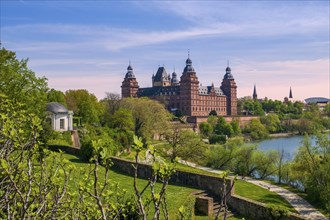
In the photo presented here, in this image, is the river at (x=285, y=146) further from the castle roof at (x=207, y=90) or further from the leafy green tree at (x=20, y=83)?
the castle roof at (x=207, y=90)

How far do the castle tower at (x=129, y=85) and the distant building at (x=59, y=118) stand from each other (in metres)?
84.7

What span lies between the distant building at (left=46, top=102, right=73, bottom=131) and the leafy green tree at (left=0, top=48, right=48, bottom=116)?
1151 cm

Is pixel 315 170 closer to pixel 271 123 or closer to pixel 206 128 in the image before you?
pixel 206 128

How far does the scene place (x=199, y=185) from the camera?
21.2 metres

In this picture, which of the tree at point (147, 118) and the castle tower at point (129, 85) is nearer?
the tree at point (147, 118)

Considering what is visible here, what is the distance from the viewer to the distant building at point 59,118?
35.7 meters

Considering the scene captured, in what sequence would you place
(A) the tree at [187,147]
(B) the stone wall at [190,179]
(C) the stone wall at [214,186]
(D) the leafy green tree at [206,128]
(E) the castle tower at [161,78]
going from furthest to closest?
(E) the castle tower at [161,78] < (D) the leafy green tree at [206,128] < (A) the tree at [187,147] < (B) the stone wall at [190,179] < (C) the stone wall at [214,186]

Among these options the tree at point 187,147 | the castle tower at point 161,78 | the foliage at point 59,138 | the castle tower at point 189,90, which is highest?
the castle tower at point 161,78

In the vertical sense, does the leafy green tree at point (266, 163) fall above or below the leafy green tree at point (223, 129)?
below

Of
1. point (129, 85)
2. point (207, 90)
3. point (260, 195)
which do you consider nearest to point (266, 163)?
point (260, 195)

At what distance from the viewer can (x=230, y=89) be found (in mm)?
125688

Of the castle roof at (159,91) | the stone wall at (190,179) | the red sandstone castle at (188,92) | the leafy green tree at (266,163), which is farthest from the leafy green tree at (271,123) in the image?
the stone wall at (190,179)

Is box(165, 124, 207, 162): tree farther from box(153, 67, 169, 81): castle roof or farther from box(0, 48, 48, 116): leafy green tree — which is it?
box(153, 67, 169, 81): castle roof

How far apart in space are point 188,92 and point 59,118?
76528mm
